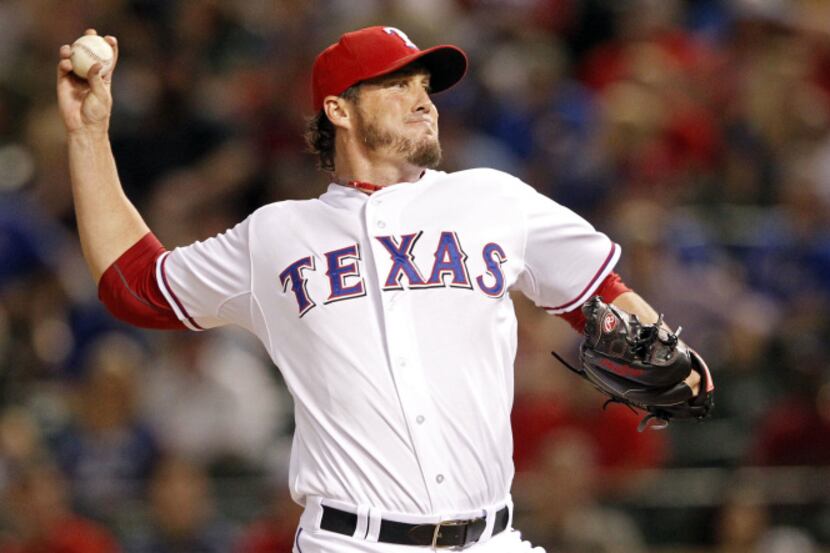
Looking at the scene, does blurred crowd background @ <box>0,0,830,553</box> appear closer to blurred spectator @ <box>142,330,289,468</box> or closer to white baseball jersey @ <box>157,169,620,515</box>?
blurred spectator @ <box>142,330,289,468</box>

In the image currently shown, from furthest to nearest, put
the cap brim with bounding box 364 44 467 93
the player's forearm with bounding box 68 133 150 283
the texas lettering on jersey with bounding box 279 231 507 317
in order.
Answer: the player's forearm with bounding box 68 133 150 283, the cap brim with bounding box 364 44 467 93, the texas lettering on jersey with bounding box 279 231 507 317

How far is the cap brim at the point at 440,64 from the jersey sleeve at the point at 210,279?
0.59 meters

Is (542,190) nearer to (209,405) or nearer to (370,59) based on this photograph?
(209,405)

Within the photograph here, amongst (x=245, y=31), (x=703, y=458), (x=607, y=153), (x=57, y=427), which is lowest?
(x=703, y=458)

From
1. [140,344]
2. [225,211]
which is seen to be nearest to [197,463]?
[140,344]

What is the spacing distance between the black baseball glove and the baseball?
1.50 metres

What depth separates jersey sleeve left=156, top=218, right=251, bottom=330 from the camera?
12.9 ft

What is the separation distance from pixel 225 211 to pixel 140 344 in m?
0.91

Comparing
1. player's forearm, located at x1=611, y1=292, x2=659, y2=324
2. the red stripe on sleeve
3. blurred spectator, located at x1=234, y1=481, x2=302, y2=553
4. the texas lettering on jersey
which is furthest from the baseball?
blurred spectator, located at x1=234, y1=481, x2=302, y2=553

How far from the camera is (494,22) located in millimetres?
9484

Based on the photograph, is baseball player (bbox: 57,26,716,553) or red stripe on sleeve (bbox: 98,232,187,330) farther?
red stripe on sleeve (bbox: 98,232,187,330)

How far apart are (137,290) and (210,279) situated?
0.76ft

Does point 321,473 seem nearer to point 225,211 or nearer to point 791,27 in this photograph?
point 225,211

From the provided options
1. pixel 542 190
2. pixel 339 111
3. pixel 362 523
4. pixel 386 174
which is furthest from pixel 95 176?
pixel 542 190
